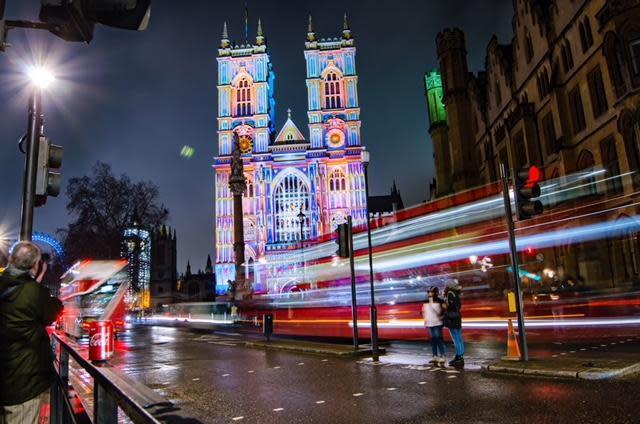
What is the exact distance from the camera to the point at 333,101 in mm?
85000

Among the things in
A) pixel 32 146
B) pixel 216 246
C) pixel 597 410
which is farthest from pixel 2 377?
pixel 216 246

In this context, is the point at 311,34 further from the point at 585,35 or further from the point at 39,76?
the point at 39,76

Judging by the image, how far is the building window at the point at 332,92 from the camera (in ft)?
277

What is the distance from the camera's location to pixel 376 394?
7.93m

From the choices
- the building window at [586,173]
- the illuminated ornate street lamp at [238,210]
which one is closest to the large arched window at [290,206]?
the illuminated ornate street lamp at [238,210]

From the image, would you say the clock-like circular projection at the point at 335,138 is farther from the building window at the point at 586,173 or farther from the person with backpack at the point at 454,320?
the person with backpack at the point at 454,320

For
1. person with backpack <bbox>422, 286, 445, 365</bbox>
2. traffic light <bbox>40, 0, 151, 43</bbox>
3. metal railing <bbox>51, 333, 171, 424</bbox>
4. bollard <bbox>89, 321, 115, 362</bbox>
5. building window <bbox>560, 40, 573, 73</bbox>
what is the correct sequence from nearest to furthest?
metal railing <bbox>51, 333, 171, 424</bbox> → traffic light <bbox>40, 0, 151, 43</bbox> → person with backpack <bbox>422, 286, 445, 365</bbox> → bollard <bbox>89, 321, 115, 362</bbox> → building window <bbox>560, 40, 573, 73</bbox>

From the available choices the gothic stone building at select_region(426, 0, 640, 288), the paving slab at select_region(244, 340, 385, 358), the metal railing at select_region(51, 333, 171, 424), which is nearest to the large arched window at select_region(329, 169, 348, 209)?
the gothic stone building at select_region(426, 0, 640, 288)

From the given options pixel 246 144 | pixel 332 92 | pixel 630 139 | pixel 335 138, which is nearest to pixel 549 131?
pixel 630 139

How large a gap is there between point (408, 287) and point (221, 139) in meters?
67.7

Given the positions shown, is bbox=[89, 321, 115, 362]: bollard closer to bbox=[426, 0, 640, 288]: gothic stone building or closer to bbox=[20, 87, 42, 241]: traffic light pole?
bbox=[20, 87, 42, 241]: traffic light pole

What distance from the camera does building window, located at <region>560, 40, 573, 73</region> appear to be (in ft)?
94.6

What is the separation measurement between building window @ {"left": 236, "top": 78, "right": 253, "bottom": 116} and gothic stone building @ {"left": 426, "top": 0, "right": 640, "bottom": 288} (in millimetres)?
47080

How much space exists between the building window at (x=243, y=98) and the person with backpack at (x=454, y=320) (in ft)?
252
